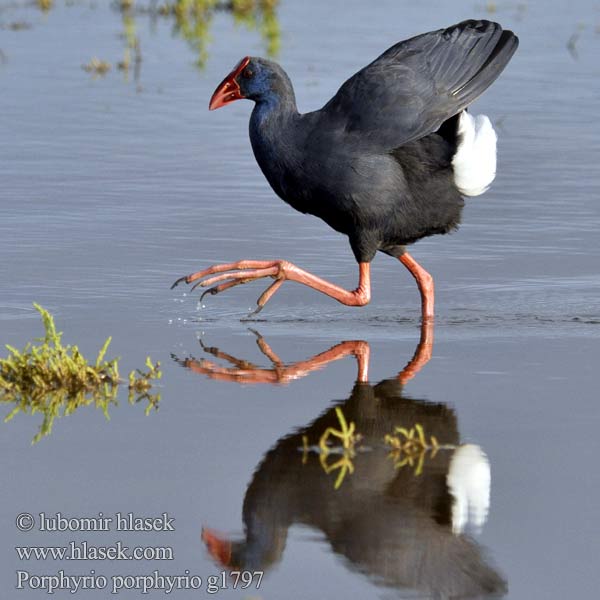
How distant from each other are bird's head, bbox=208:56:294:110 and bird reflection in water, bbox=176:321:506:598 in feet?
6.04

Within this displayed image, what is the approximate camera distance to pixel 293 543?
14.0 feet

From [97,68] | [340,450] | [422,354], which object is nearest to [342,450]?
[340,450]

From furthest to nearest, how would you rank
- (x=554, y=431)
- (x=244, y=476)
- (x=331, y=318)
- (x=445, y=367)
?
(x=331, y=318), (x=445, y=367), (x=554, y=431), (x=244, y=476)

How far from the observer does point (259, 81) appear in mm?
6855

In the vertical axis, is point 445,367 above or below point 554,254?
above

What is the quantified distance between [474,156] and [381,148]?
421 mm

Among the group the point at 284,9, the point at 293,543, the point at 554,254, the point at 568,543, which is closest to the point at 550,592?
the point at 568,543

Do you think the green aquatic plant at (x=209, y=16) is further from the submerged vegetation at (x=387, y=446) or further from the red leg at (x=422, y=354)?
the submerged vegetation at (x=387, y=446)

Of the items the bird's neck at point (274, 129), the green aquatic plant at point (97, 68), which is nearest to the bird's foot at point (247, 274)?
the bird's neck at point (274, 129)

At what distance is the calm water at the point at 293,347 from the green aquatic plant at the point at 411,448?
1.7 inches

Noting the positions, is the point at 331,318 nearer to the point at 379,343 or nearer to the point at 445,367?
the point at 379,343

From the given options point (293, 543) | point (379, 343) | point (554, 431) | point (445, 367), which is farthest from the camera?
point (379, 343)

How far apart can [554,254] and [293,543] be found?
13.0 feet

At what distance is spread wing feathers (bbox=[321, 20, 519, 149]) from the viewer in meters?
6.54
